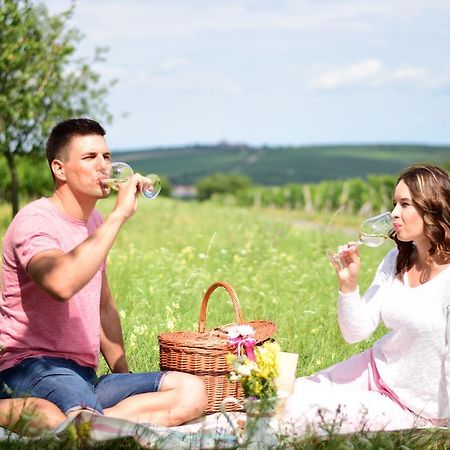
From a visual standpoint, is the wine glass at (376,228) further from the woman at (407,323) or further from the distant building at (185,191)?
the distant building at (185,191)

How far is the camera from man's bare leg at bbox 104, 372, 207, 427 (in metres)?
5.32

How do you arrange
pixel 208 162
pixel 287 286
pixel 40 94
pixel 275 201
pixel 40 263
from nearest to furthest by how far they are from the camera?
pixel 40 263
pixel 287 286
pixel 40 94
pixel 275 201
pixel 208 162

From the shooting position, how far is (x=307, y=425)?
5.06m

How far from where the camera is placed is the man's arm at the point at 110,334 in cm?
592

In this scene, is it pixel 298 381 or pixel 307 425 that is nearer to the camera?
pixel 307 425

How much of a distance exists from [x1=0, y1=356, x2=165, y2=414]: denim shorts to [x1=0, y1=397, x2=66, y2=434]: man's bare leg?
0.06 metres

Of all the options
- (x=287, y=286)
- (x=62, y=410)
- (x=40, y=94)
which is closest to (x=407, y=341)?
(x=62, y=410)

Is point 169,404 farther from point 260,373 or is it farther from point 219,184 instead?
point 219,184

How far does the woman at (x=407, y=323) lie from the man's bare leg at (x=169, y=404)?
23.0 inches

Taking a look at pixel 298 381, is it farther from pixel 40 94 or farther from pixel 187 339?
pixel 40 94

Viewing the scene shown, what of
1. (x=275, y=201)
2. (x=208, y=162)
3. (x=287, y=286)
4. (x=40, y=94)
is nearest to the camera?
(x=287, y=286)

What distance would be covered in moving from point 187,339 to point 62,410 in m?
1.11

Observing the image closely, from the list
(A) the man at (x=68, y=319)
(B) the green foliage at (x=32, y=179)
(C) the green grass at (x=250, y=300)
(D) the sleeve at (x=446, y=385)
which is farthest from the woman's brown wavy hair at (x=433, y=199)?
(B) the green foliage at (x=32, y=179)

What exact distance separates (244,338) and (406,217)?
4.06 feet
